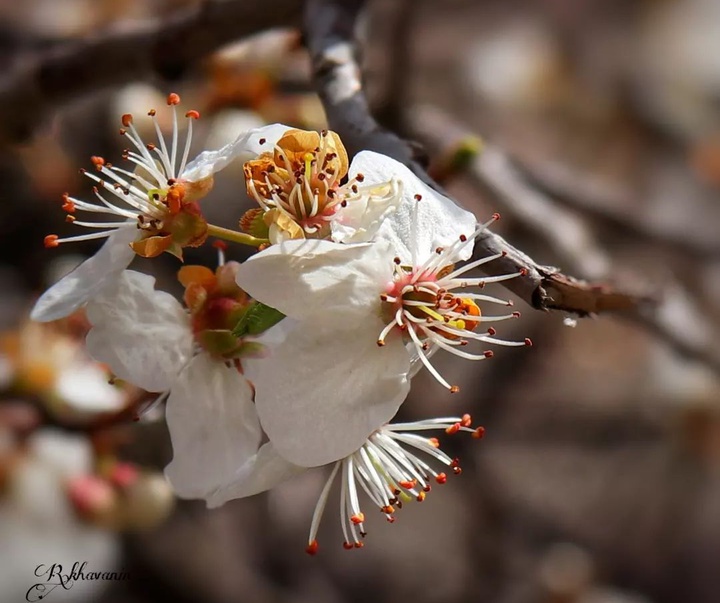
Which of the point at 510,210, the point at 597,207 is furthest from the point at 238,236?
the point at 597,207

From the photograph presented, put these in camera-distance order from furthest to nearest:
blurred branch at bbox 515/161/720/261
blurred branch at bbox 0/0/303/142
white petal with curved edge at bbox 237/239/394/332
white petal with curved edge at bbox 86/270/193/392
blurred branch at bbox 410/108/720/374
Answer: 1. blurred branch at bbox 515/161/720/261
2. blurred branch at bbox 410/108/720/374
3. blurred branch at bbox 0/0/303/142
4. white petal with curved edge at bbox 86/270/193/392
5. white petal with curved edge at bbox 237/239/394/332

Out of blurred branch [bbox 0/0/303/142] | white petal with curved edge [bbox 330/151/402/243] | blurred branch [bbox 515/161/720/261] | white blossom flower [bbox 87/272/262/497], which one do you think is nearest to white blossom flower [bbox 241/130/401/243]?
white petal with curved edge [bbox 330/151/402/243]

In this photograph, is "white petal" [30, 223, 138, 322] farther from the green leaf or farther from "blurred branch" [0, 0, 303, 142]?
"blurred branch" [0, 0, 303, 142]

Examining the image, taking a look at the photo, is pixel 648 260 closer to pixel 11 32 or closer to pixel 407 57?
pixel 407 57

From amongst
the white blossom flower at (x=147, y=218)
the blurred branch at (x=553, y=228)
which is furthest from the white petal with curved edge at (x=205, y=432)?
the blurred branch at (x=553, y=228)

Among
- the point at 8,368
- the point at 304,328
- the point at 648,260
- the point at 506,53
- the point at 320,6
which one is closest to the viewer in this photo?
the point at 304,328

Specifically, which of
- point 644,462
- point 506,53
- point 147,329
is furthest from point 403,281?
point 506,53

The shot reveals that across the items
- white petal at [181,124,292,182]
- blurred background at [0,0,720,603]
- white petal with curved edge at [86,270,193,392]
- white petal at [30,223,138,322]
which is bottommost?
blurred background at [0,0,720,603]
